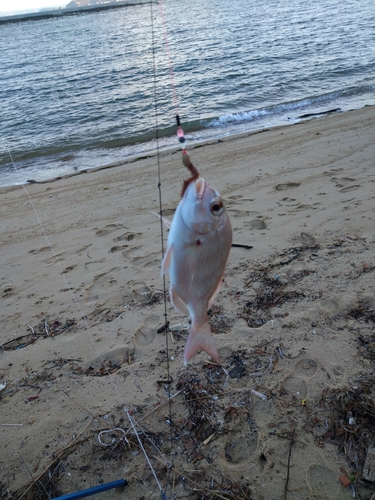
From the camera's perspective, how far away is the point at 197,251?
1788 mm

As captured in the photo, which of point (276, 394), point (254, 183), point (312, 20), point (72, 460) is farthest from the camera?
→ point (312, 20)

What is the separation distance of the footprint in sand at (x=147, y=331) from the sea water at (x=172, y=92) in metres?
4.50

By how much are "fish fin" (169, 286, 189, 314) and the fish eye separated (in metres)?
0.47

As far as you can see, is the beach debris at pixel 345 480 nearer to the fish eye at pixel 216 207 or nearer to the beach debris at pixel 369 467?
the beach debris at pixel 369 467

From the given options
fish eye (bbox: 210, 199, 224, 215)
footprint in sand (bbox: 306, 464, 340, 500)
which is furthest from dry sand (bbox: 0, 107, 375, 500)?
fish eye (bbox: 210, 199, 224, 215)

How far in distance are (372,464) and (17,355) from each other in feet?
10.9

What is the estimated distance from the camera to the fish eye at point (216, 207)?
65.7 inches

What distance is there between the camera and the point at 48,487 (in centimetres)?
271

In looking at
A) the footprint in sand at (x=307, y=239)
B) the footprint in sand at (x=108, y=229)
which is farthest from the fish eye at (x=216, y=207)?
the footprint in sand at (x=108, y=229)

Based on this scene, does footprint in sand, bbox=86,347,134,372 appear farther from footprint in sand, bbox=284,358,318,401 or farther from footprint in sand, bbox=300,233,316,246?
footprint in sand, bbox=300,233,316,246

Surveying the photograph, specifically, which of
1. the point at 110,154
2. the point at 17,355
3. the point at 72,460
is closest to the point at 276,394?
the point at 72,460

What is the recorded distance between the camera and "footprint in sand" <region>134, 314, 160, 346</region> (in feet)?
12.7

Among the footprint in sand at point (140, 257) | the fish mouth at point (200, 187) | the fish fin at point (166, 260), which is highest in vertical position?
the fish mouth at point (200, 187)

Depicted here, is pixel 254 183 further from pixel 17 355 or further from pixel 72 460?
pixel 72 460
